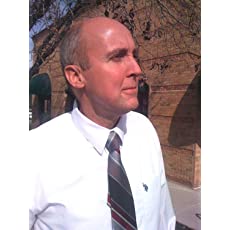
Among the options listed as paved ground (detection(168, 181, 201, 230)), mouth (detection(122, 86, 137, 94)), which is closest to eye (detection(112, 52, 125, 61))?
mouth (detection(122, 86, 137, 94))

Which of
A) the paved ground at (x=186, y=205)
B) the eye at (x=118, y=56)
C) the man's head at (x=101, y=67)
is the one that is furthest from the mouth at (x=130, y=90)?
the paved ground at (x=186, y=205)

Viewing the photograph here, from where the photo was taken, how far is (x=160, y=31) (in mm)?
1288

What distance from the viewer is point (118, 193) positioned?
3.77ft

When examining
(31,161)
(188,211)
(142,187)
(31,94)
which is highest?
(31,94)

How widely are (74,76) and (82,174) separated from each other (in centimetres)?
31

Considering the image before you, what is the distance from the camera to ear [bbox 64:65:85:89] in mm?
1075

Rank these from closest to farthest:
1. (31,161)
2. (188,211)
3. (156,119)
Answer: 1. (31,161)
2. (156,119)
3. (188,211)

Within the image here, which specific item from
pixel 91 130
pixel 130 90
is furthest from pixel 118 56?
pixel 91 130

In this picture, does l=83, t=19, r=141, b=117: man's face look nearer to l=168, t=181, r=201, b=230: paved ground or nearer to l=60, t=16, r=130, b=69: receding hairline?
l=60, t=16, r=130, b=69: receding hairline

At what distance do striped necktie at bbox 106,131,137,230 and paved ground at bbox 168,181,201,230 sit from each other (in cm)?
21
